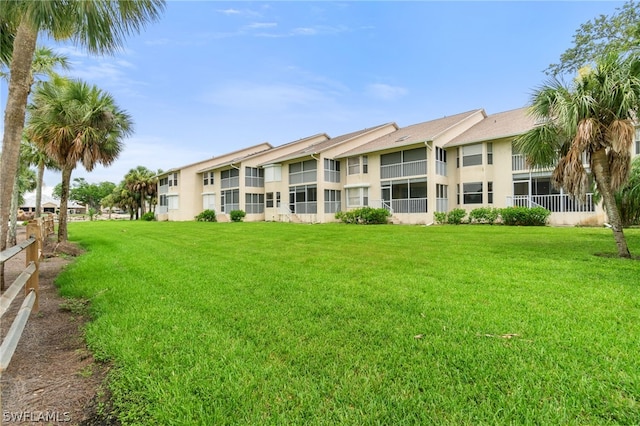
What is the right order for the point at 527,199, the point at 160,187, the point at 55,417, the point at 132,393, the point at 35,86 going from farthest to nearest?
the point at 160,187 < the point at 527,199 < the point at 35,86 < the point at 132,393 < the point at 55,417

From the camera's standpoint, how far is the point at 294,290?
18.8 ft

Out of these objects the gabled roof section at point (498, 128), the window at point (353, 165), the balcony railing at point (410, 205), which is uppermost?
the gabled roof section at point (498, 128)

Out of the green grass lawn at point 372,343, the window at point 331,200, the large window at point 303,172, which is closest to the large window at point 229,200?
the large window at point 303,172

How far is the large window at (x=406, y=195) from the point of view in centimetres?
2398

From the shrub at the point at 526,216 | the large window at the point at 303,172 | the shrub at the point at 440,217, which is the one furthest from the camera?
the large window at the point at 303,172

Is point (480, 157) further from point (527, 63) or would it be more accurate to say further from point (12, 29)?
point (12, 29)

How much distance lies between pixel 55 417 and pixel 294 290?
3.59m

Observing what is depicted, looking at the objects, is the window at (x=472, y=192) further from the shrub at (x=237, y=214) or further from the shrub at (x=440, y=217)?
the shrub at (x=237, y=214)

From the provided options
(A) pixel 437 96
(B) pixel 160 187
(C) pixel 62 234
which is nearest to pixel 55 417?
(C) pixel 62 234

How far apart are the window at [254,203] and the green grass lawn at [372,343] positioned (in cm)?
2680

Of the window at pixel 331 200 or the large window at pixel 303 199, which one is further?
the large window at pixel 303 199

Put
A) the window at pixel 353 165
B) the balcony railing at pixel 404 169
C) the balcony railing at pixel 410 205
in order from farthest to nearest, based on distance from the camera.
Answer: the window at pixel 353 165 → the balcony railing at pixel 404 169 → the balcony railing at pixel 410 205

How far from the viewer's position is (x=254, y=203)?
34.7m

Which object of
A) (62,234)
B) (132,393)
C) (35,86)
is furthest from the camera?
(62,234)
